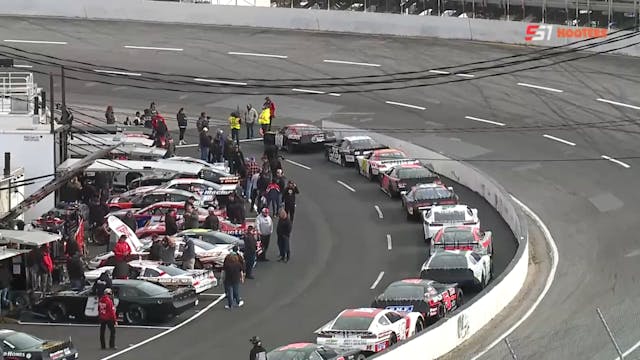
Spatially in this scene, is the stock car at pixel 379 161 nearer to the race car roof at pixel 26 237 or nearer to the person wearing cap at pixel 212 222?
the person wearing cap at pixel 212 222

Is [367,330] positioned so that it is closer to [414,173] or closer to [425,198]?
[425,198]

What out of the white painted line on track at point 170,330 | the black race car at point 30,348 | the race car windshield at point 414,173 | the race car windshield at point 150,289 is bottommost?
the white painted line on track at point 170,330

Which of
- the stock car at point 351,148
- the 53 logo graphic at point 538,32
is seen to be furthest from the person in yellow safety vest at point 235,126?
the 53 logo graphic at point 538,32

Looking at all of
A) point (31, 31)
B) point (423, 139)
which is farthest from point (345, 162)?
point (31, 31)

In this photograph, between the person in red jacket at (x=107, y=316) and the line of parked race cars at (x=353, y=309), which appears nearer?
the line of parked race cars at (x=353, y=309)

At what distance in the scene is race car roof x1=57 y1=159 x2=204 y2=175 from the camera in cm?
4422

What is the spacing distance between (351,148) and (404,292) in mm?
17665

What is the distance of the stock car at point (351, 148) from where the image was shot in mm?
49844

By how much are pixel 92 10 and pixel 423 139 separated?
2508 centimetres

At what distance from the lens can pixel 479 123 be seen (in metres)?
54.5

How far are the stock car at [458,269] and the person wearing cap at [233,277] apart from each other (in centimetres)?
438

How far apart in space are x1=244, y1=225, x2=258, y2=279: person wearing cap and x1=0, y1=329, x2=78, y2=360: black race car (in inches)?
320

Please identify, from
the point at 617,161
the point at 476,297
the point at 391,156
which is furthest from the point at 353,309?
the point at 617,161

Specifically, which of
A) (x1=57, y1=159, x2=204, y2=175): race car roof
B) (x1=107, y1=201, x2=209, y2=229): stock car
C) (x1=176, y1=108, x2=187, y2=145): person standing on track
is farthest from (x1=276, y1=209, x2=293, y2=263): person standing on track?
(x1=176, y1=108, x2=187, y2=145): person standing on track
